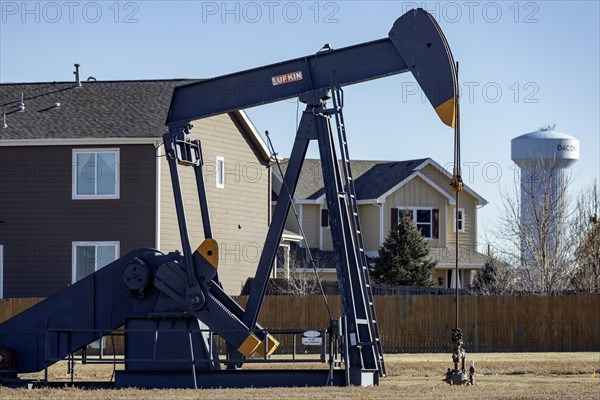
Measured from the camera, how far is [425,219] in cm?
5434

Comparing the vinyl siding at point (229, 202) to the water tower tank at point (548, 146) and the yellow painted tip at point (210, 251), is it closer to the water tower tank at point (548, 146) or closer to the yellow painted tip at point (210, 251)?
the yellow painted tip at point (210, 251)

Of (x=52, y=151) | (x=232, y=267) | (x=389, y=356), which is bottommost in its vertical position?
(x=389, y=356)

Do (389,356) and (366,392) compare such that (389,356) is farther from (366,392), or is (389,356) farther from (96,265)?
(366,392)

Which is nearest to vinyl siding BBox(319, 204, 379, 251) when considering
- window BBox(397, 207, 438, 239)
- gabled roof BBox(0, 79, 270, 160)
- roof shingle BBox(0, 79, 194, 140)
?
window BBox(397, 207, 438, 239)

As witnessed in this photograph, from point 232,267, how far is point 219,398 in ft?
73.2

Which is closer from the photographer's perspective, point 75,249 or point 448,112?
point 448,112

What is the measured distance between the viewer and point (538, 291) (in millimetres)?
43375

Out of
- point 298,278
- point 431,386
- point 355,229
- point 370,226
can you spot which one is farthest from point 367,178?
point 355,229

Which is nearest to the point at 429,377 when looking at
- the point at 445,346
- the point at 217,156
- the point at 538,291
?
the point at 445,346

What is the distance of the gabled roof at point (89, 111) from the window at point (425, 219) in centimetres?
1477

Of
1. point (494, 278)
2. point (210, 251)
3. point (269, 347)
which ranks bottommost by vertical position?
point (269, 347)

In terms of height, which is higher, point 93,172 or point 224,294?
point 93,172

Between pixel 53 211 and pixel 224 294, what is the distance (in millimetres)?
16355

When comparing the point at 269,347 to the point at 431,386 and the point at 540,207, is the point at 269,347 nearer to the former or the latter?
the point at 431,386
